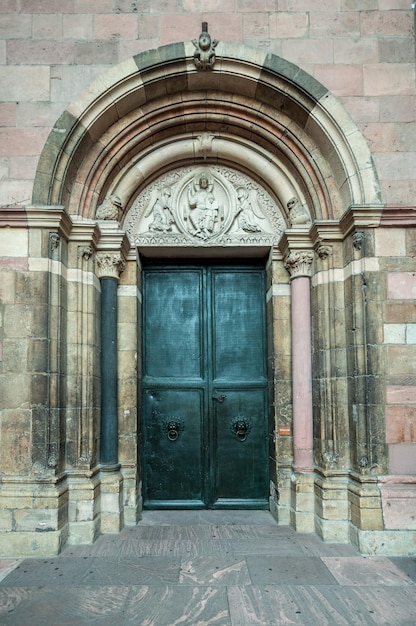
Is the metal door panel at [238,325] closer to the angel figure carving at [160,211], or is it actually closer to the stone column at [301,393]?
the stone column at [301,393]

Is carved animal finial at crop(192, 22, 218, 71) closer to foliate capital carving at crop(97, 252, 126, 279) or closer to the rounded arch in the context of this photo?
the rounded arch

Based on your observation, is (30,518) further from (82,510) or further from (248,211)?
(248,211)

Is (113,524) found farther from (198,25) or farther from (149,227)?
(198,25)

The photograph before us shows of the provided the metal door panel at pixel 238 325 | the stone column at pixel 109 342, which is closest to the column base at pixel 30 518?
the stone column at pixel 109 342

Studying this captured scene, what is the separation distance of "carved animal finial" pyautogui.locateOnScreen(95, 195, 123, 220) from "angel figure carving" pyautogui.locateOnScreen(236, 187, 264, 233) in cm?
124

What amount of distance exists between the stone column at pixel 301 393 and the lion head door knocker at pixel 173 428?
121cm

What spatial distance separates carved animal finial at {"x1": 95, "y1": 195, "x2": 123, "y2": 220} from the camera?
5336 mm

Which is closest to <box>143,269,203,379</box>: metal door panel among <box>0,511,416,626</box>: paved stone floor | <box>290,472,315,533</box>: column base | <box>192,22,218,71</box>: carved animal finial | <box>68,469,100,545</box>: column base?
<box>68,469,100,545</box>: column base

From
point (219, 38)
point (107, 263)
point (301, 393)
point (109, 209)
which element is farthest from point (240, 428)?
point (219, 38)

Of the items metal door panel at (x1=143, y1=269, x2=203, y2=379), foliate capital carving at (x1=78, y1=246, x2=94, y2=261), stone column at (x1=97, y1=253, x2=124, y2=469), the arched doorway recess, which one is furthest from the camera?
metal door panel at (x1=143, y1=269, x2=203, y2=379)

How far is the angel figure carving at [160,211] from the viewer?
5602 millimetres

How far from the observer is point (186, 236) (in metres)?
5.59

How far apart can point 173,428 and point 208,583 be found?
6.41 ft

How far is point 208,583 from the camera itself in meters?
3.87
